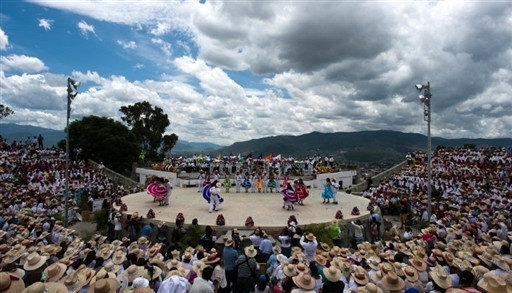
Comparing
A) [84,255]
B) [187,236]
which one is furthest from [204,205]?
[84,255]

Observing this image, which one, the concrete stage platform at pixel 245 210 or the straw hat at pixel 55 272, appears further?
the concrete stage platform at pixel 245 210

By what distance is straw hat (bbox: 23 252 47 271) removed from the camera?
5868 mm

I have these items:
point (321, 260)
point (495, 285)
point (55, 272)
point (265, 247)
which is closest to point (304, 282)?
point (321, 260)

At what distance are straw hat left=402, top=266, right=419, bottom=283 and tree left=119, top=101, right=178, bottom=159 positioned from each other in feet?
135

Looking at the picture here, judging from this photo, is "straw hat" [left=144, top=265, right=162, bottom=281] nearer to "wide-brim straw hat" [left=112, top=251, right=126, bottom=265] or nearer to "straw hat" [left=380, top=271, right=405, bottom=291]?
"wide-brim straw hat" [left=112, top=251, right=126, bottom=265]

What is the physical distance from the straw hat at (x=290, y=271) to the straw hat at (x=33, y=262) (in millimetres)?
4296

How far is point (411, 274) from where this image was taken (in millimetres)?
5500

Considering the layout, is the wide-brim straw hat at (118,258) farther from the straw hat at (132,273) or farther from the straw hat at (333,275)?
the straw hat at (333,275)

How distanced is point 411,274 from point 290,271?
1.96 metres

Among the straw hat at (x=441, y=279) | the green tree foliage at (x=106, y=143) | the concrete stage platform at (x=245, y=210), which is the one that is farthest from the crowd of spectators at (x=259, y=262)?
the green tree foliage at (x=106, y=143)

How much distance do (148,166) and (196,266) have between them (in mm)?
29550

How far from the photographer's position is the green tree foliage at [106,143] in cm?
3501

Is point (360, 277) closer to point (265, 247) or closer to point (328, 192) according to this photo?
point (265, 247)

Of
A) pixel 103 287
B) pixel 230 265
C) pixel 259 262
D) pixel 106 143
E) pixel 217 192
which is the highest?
pixel 106 143
